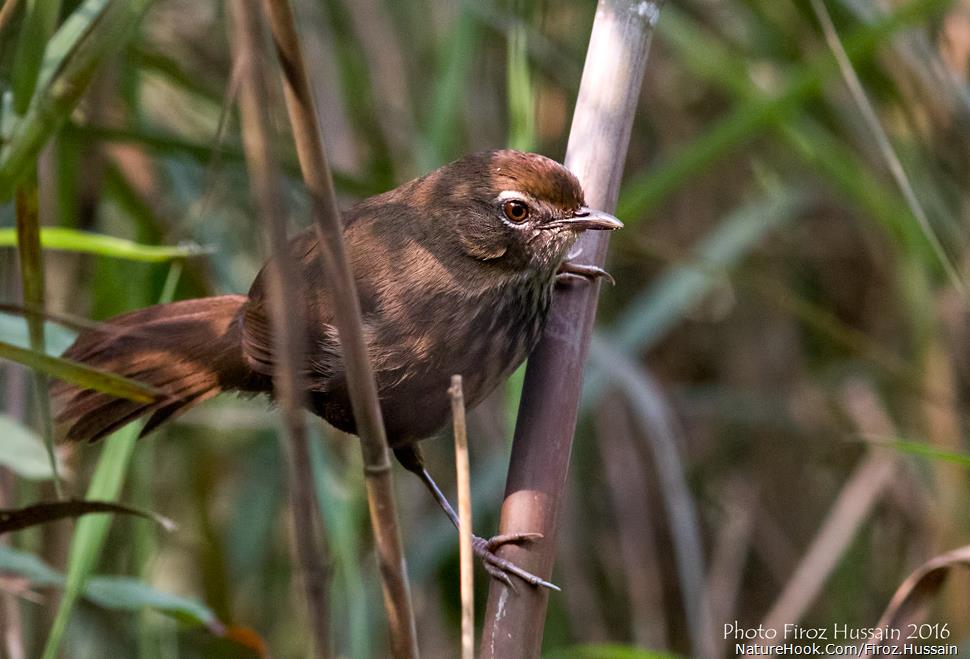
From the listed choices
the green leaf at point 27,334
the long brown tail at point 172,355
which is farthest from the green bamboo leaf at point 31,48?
the long brown tail at point 172,355

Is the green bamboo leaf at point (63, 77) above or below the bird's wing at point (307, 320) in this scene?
above

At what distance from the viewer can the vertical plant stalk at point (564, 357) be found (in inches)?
64.5

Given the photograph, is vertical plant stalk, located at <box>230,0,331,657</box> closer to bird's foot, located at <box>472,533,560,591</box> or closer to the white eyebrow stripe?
bird's foot, located at <box>472,533,560,591</box>

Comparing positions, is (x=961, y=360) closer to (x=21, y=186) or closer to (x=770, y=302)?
(x=770, y=302)

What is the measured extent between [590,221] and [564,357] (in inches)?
13.7

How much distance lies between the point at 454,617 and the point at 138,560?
4.23ft

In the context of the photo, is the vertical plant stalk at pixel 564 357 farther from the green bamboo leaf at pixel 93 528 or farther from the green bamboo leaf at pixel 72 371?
the green bamboo leaf at pixel 93 528

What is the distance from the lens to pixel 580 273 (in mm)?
2221

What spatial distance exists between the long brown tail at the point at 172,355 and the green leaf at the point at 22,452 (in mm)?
263

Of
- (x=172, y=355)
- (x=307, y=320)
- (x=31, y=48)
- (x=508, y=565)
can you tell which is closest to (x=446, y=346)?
(x=307, y=320)

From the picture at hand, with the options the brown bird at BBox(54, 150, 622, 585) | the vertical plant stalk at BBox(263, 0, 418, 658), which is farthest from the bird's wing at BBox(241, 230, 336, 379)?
the vertical plant stalk at BBox(263, 0, 418, 658)

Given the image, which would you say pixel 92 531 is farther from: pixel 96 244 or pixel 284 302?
pixel 284 302

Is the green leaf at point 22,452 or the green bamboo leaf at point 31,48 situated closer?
the green bamboo leaf at point 31,48

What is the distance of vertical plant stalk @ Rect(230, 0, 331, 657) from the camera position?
1.06 m
